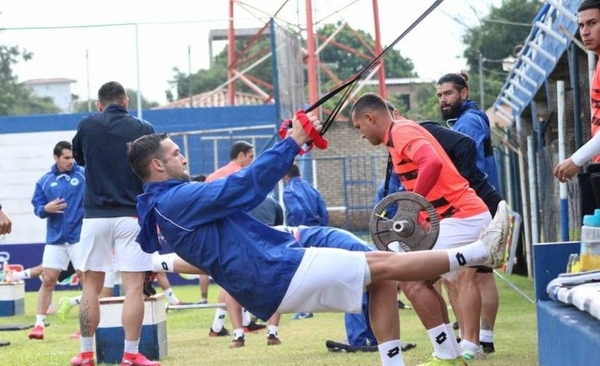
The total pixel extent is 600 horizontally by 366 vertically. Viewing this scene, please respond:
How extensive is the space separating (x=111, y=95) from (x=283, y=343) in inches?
123

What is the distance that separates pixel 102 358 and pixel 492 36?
45358mm

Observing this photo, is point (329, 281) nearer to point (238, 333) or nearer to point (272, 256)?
point (272, 256)

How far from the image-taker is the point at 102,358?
9945 mm

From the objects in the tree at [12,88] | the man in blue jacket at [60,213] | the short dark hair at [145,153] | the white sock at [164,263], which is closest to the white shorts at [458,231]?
the short dark hair at [145,153]

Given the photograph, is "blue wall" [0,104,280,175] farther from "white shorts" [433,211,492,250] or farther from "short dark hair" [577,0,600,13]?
"short dark hair" [577,0,600,13]

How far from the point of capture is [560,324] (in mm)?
5945

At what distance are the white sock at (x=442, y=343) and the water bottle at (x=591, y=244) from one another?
5.08ft

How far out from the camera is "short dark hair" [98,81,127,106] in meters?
9.82

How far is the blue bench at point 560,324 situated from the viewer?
17.0 ft

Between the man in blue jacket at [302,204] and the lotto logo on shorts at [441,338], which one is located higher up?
the man in blue jacket at [302,204]

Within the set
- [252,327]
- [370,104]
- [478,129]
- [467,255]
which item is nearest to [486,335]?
[478,129]

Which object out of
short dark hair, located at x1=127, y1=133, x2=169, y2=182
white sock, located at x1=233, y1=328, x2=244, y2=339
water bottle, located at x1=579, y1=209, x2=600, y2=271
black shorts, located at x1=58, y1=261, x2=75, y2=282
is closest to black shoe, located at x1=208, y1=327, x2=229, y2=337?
white sock, located at x1=233, y1=328, x2=244, y2=339

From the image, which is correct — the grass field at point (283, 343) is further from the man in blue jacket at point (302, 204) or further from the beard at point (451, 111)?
the beard at point (451, 111)

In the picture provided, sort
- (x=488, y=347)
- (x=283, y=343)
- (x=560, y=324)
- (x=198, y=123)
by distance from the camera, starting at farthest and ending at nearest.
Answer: (x=198, y=123) → (x=283, y=343) → (x=488, y=347) → (x=560, y=324)
